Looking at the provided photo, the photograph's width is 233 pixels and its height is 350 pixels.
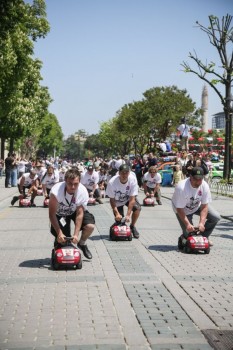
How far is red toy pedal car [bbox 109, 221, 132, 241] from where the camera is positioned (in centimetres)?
1112

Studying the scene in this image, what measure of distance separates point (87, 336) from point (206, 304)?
67.4 inches

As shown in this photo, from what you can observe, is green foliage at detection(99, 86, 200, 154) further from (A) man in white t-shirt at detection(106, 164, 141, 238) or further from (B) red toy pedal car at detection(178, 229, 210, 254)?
(B) red toy pedal car at detection(178, 229, 210, 254)

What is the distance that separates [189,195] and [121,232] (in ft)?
6.17

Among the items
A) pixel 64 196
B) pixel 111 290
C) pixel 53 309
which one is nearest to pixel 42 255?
pixel 64 196

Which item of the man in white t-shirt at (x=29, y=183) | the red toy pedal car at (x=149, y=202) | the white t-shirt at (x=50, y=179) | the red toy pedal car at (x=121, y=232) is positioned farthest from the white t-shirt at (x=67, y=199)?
the red toy pedal car at (x=149, y=202)

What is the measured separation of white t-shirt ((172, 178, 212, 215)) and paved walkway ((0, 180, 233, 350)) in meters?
0.87

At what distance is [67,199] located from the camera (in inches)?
334

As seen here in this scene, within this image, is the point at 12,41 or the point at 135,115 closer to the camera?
the point at 12,41

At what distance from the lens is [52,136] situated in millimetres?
116000

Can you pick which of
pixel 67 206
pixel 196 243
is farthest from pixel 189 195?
pixel 67 206

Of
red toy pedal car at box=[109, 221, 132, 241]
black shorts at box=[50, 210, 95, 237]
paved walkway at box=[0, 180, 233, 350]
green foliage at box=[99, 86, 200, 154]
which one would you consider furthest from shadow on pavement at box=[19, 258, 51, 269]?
green foliage at box=[99, 86, 200, 154]

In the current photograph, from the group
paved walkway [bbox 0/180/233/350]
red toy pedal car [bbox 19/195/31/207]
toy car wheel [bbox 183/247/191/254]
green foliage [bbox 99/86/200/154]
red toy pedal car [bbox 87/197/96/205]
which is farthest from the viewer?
green foliage [bbox 99/86/200/154]

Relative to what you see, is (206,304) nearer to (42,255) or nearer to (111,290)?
(111,290)

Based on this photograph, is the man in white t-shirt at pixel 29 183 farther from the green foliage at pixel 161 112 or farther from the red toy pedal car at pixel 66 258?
the green foliage at pixel 161 112
